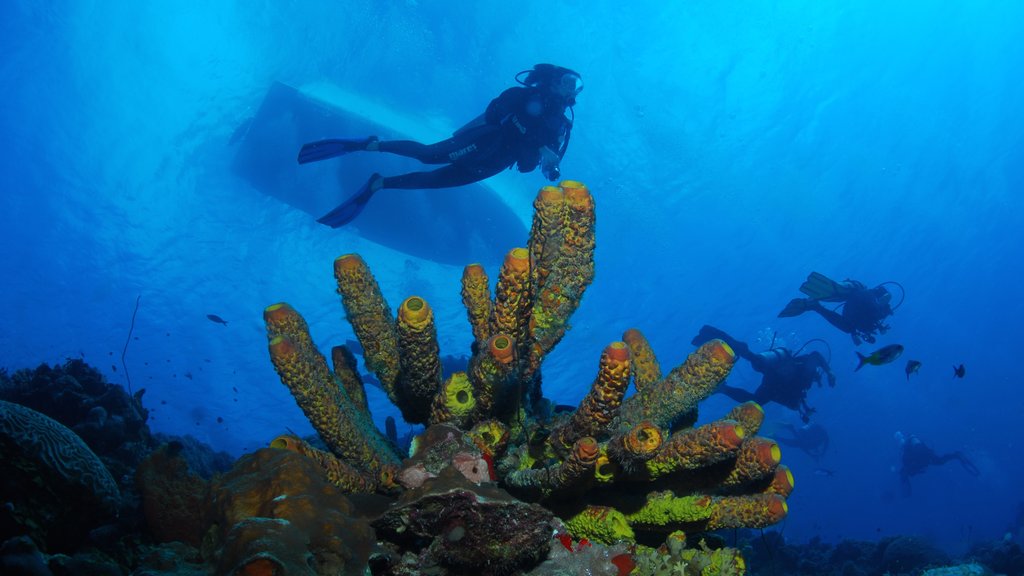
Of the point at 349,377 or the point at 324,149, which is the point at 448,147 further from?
the point at 349,377

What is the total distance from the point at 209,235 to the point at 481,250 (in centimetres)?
2442

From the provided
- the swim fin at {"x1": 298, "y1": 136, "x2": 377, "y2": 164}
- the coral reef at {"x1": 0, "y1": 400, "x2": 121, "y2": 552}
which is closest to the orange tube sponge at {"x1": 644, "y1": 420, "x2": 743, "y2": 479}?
the coral reef at {"x1": 0, "y1": 400, "x2": 121, "y2": 552}

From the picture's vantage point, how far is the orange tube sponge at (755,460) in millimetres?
2424

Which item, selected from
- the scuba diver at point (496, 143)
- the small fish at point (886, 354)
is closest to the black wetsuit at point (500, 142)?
the scuba diver at point (496, 143)

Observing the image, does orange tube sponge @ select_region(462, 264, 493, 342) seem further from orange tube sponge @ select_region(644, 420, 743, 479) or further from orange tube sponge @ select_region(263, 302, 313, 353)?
orange tube sponge @ select_region(644, 420, 743, 479)

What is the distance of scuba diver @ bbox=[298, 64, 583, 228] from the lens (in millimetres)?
9602

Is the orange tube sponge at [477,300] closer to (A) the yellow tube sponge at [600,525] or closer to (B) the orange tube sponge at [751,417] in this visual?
(A) the yellow tube sponge at [600,525]

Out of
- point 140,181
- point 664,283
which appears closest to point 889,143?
point 664,283

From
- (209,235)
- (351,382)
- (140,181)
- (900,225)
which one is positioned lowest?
(351,382)

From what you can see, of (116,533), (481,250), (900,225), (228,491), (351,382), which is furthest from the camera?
(900,225)

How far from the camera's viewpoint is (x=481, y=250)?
2600cm

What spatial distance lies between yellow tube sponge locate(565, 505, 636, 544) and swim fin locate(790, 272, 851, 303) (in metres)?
10.7

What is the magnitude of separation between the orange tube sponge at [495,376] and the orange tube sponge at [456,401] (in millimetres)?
45

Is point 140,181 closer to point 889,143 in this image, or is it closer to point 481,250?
point 481,250
